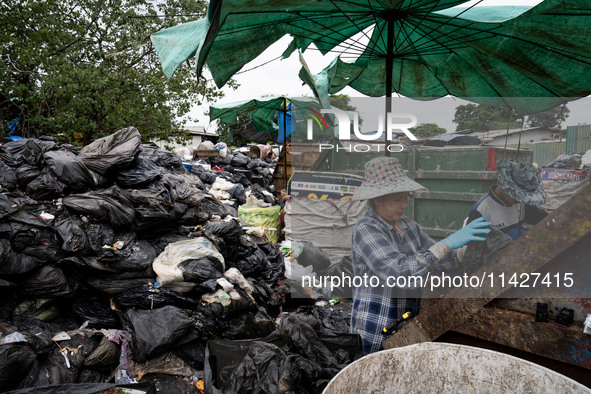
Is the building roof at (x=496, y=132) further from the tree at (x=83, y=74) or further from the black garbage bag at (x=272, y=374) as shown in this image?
the tree at (x=83, y=74)

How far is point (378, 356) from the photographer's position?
1499 mm

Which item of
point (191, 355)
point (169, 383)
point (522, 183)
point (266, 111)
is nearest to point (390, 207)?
point (522, 183)

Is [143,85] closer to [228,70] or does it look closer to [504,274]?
[228,70]

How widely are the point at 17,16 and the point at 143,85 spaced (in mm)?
2527

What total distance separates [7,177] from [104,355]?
1.97 metres

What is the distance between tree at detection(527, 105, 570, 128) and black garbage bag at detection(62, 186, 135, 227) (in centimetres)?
337

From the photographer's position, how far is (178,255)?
11.4 ft

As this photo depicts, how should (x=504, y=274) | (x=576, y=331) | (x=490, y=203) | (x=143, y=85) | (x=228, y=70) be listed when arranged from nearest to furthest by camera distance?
(x=576, y=331), (x=504, y=274), (x=490, y=203), (x=228, y=70), (x=143, y=85)

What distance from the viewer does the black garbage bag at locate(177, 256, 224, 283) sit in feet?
10.8

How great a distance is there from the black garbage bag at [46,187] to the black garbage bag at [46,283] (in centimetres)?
81

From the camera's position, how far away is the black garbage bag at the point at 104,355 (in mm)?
2783

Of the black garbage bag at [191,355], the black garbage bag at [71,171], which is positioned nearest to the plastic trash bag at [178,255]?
the black garbage bag at [191,355]

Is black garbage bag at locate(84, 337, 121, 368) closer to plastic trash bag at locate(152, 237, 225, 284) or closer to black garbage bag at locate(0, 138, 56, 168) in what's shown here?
plastic trash bag at locate(152, 237, 225, 284)

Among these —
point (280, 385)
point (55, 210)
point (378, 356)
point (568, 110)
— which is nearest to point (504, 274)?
point (378, 356)
